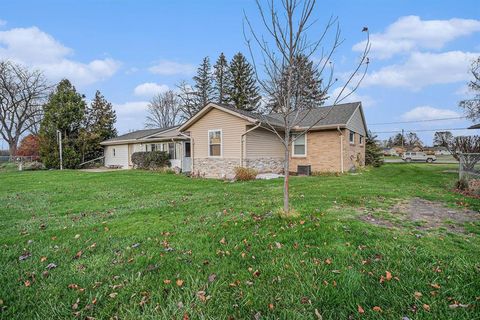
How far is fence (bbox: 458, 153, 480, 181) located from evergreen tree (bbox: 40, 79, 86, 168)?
29.5 metres

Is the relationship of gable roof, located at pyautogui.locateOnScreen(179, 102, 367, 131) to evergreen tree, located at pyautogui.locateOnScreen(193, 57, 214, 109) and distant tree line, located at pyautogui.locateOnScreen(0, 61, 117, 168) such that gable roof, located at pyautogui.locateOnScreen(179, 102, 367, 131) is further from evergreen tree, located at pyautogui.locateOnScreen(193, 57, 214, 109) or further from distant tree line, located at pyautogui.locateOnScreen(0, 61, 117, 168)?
evergreen tree, located at pyautogui.locateOnScreen(193, 57, 214, 109)

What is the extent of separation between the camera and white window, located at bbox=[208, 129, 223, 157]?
15.3 meters

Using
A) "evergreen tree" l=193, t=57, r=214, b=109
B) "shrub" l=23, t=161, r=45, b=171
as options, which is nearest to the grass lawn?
"shrub" l=23, t=161, r=45, b=171

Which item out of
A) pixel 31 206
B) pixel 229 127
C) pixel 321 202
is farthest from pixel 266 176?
pixel 31 206

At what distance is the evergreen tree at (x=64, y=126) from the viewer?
81.8ft

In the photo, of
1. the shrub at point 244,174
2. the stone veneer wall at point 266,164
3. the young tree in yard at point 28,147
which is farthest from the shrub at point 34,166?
Answer: the stone veneer wall at point 266,164

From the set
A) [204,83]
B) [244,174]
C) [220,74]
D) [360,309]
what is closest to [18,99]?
[204,83]

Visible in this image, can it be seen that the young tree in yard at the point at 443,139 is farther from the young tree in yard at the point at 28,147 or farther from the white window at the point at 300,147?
the young tree in yard at the point at 28,147

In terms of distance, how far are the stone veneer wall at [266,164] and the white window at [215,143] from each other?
2.02 metres

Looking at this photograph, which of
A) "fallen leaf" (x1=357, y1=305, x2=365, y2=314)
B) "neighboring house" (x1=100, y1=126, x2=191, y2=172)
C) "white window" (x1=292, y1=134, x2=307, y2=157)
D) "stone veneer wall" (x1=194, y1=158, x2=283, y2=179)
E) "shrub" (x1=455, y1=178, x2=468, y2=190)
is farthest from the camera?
"neighboring house" (x1=100, y1=126, x2=191, y2=172)

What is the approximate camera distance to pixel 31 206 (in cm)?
765

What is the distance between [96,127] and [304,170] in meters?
23.7

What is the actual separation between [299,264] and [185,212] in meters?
3.56

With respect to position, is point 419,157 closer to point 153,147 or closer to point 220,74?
point 220,74
